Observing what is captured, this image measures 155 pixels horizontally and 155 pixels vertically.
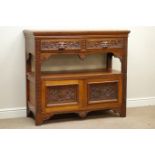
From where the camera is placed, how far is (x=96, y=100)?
Answer: 2.98m

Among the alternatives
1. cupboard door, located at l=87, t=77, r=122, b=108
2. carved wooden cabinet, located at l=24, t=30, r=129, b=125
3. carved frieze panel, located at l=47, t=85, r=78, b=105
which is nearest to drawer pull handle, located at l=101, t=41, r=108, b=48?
carved wooden cabinet, located at l=24, t=30, r=129, b=125

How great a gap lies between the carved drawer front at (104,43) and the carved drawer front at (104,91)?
35 cm

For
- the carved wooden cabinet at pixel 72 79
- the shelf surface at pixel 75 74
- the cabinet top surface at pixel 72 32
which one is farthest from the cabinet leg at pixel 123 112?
the cabinet top surface at pixel 72 32

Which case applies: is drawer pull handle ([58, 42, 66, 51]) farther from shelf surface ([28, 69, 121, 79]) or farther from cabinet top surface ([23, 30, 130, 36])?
shelf surface ([28, 69, 121, 79])

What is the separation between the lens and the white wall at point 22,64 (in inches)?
115

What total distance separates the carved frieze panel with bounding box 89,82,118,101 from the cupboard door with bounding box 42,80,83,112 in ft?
0.46

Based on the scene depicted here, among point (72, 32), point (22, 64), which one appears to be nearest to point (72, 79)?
point (72, 32)

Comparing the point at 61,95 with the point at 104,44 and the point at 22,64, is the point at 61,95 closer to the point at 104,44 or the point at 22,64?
the point at 22,64

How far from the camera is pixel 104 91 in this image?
9.87 feet

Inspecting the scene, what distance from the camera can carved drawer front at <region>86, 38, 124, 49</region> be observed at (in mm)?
2838

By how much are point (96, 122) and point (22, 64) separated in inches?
38.3

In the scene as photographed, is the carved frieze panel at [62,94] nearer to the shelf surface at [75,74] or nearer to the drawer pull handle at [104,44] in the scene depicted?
the shelf surface at [75,74]
